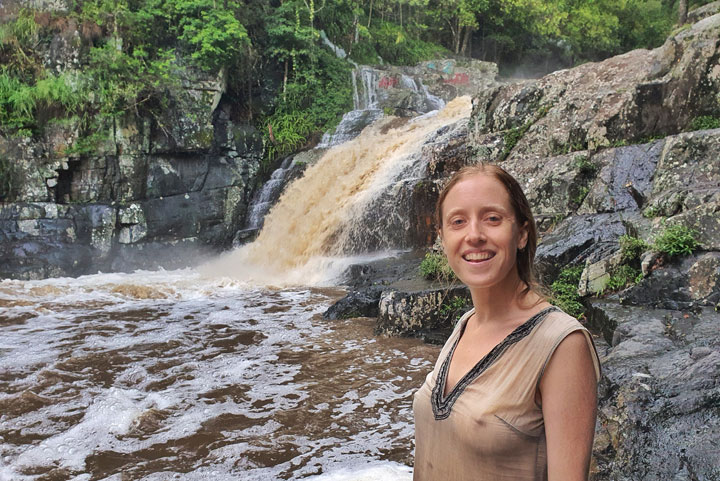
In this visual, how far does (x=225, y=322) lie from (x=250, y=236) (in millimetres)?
6396

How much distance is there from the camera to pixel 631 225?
20.0ft

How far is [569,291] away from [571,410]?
505 cm

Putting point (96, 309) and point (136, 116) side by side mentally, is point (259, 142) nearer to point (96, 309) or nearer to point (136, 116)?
point (136, 116)

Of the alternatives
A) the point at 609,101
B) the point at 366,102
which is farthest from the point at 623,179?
the point at 366,102

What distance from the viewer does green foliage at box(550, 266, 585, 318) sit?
18.1 ft

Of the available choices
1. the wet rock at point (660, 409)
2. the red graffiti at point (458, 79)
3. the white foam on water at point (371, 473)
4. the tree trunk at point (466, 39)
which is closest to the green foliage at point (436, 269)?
the wet rock at point (660, 409)

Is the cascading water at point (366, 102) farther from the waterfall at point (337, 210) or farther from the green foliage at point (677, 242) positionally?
the green foliage at point (677, 242)

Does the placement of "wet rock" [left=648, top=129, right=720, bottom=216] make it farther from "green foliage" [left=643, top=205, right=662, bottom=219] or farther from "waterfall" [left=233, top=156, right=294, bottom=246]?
"waterfall" [left=233, top=156, right=294, bottom=246]

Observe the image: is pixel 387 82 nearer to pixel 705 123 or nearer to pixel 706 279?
pixel 705 123

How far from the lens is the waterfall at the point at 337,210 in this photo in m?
10.6

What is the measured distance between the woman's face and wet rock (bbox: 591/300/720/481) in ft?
6.24

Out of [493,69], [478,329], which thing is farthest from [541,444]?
[493,69]

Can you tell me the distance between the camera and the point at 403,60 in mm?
23391

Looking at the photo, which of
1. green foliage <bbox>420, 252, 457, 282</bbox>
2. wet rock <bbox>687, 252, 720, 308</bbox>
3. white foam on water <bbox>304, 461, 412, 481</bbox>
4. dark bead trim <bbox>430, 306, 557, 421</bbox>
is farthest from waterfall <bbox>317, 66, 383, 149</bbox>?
dark bead trim <bbox>430, 306, 557, 421</bbox>
